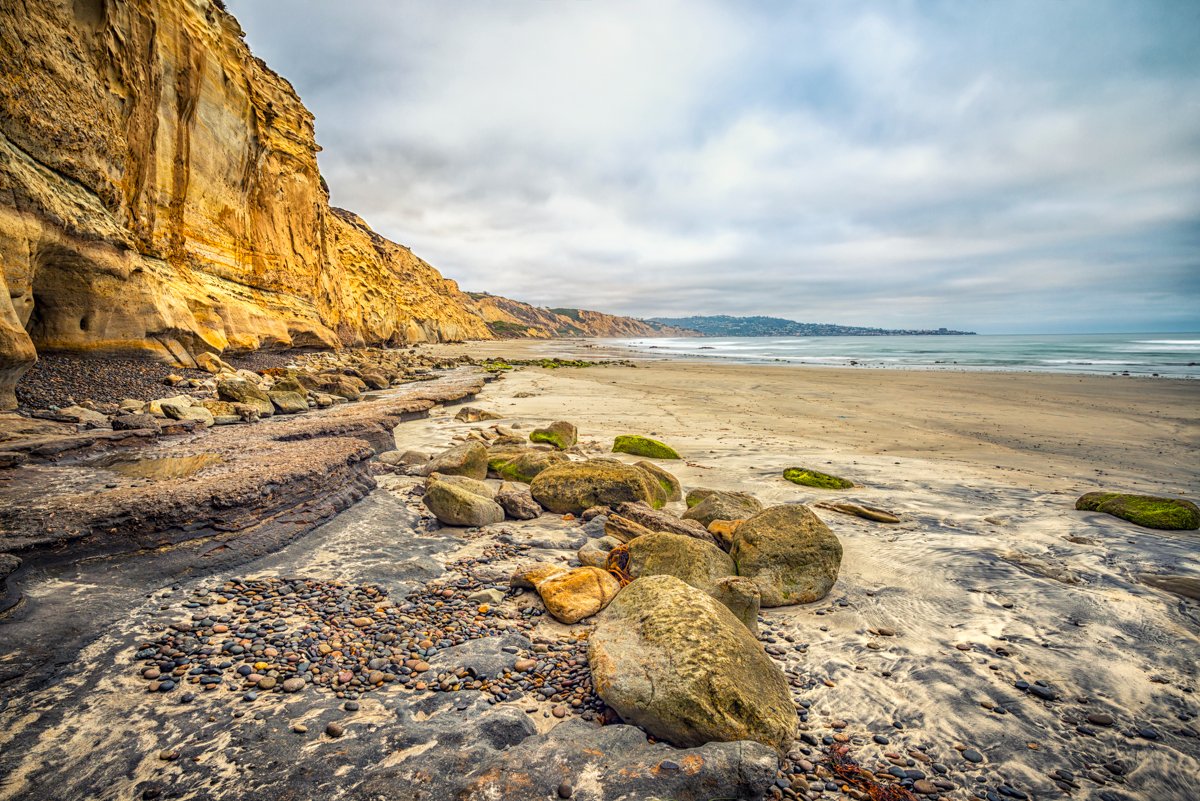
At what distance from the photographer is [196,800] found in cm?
218

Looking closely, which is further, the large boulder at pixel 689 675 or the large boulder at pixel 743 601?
the large boulder at pixel 743 601

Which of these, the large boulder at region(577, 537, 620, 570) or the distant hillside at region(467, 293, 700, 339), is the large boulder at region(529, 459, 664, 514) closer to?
the large boulder at region(577, 537, 620, 570)

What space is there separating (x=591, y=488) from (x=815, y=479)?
3938mm

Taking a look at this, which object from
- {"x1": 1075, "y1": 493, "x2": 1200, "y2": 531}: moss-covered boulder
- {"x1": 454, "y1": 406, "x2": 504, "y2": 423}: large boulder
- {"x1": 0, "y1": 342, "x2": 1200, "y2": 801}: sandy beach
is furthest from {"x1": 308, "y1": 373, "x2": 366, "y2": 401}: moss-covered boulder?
{"x1": 1075, "y1": 493, "x2": 1200, "y2": 531}: moss-covered boulder

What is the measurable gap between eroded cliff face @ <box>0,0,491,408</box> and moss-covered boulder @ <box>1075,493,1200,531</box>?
54.4 feet

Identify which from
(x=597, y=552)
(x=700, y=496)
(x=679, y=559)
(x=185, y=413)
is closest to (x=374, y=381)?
(x=185, y=413)

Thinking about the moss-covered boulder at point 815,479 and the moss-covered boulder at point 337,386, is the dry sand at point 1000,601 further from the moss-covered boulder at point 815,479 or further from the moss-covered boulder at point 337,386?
the moss-covered boulder at point 337,386

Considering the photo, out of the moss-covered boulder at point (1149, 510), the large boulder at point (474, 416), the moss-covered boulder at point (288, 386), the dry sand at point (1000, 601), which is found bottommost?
the dry sand at point (1000, 601)

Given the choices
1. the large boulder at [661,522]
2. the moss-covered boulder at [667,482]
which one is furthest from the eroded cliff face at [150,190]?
the moss-covered boulder at [667,482]

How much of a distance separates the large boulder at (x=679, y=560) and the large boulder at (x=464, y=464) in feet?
12.1

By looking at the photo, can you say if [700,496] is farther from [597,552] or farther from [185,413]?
[185,413]

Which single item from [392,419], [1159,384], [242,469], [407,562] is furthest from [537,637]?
[1159,384]

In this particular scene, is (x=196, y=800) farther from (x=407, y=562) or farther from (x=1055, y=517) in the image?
(x=1055, y=517)

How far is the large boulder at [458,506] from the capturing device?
5.81 m
